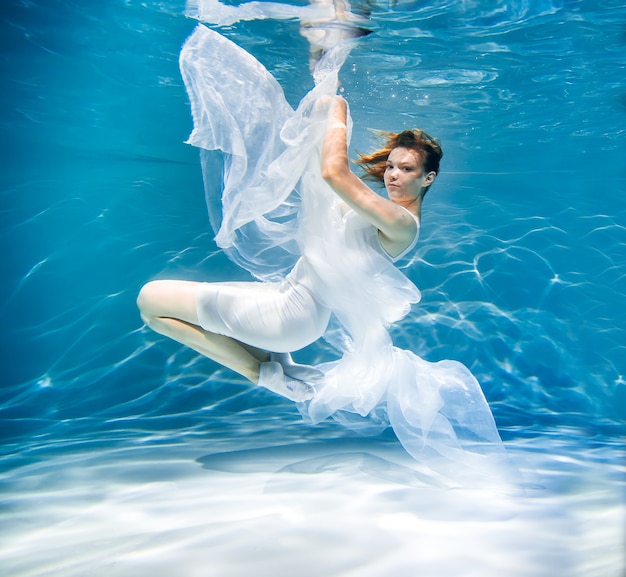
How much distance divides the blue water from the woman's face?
2.17 m

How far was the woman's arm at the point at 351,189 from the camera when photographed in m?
2.88

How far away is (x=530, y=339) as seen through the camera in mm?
7488

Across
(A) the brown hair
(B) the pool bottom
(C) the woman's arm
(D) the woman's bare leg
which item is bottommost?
(B) the pool bottom

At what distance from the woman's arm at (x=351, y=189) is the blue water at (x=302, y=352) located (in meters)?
1.88

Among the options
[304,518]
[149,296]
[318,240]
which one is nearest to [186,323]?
[149,296]

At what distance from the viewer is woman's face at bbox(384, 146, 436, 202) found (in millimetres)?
3312

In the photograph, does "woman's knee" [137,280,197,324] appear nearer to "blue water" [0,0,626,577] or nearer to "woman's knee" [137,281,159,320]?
"woman's knee" [137,281,159,320]

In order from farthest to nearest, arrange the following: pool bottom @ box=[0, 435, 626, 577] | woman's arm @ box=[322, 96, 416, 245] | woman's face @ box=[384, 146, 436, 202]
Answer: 1. woman's face @ box=[384, 146, 436, 202]
2. woman's arm @ box=[322, 96, 416, 245]
3. pool bottom @ box=[0, 435, 626, 577]

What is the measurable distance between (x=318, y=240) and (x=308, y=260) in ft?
0.55

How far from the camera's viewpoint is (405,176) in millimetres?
3309

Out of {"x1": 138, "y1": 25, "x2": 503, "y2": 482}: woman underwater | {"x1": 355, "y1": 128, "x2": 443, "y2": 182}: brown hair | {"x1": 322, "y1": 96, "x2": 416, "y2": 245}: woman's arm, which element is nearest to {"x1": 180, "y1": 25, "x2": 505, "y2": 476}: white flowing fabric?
{"x1": 138, "y1": 25, "x2": 503, "y2": 482}: woman underwater

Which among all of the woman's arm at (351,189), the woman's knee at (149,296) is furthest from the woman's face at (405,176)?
the woman's knee at (149,296)

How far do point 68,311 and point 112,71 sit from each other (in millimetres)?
7650

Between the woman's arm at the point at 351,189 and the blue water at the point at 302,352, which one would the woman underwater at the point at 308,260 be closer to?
the woman's arm at the point at 351,189
